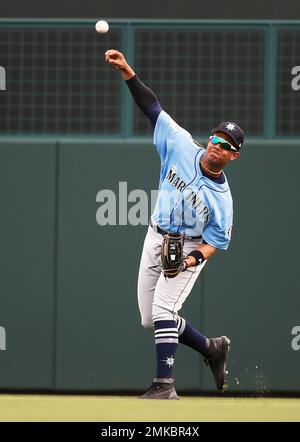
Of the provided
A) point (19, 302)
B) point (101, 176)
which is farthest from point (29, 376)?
point (101, 176)

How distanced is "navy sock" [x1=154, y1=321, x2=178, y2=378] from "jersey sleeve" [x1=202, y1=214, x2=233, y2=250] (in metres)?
0.59

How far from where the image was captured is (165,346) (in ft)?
28.7

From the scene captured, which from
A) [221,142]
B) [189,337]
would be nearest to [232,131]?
[221,142]

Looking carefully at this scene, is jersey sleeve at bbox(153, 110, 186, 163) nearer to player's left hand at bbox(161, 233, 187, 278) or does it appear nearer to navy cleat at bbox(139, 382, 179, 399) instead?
player's left hand at bbox(161, 233, 187, 278)

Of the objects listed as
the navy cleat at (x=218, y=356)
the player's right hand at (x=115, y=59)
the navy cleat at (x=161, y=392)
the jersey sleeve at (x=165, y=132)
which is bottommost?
the navy cleat at (x=161, y=392)

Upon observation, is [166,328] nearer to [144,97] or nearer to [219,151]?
[219,151]

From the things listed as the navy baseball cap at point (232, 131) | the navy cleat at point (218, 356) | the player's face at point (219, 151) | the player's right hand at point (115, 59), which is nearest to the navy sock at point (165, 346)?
the navy cleat at point (218, 356)

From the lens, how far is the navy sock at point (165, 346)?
870cm

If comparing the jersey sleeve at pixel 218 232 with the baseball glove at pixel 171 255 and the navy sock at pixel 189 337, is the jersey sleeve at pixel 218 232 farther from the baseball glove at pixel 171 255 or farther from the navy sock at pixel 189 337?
the navy sock at pixel 189 337

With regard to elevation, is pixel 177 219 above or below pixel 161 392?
above

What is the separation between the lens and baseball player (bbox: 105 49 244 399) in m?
8.77

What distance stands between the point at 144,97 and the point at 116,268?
2.16 meters

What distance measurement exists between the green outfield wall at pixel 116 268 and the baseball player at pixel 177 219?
Result: 1.57 meters

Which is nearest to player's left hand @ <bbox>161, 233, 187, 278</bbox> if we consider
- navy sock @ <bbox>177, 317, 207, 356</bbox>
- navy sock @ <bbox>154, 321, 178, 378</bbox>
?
navy sock @ <bbox>154, 321, 178, 378</bbox>
